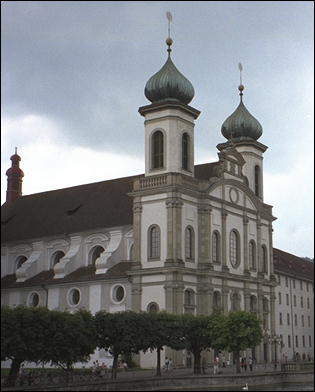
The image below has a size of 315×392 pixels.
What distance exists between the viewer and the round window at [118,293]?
231 feet

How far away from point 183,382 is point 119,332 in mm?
6059

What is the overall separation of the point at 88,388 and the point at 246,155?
46191 millimetres

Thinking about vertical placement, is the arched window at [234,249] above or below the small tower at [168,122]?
below

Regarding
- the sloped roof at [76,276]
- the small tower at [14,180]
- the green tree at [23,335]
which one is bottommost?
the green tree at [23,335]

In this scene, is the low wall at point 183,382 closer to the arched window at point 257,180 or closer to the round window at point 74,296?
the round window at point 74,296

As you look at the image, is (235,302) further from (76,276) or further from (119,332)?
(119,332)

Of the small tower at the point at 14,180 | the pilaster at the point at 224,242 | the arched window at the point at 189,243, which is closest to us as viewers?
the arched window at the point at 189,243

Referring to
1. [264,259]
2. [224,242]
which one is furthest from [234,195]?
[264,259]

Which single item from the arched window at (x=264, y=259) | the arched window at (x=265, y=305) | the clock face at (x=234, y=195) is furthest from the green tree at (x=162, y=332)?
the arched window at (x=264, y=259)

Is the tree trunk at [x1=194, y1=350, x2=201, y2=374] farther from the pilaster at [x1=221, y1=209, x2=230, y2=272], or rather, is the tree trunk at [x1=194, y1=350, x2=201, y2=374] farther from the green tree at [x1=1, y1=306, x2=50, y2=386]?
the pilaster at [x1=221, y1=209, x2=230, y2=272]

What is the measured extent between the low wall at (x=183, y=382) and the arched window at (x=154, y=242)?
56.4 feet

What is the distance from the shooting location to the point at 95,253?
77688 mm

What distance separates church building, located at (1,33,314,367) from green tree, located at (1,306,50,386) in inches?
708

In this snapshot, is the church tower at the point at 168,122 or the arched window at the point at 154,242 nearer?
the arched window at the point at 154,242
